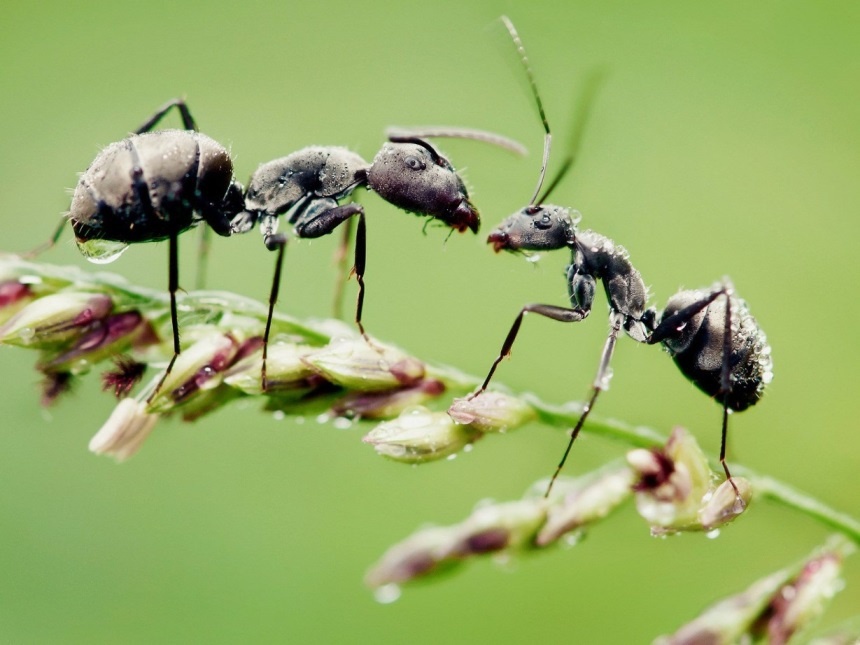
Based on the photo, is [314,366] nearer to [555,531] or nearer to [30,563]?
[555,531]

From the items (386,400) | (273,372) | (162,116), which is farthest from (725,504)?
(162,116)

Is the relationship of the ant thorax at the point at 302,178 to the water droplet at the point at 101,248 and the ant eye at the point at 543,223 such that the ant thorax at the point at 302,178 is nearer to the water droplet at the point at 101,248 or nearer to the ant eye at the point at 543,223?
the water droplet at the point at 101,248

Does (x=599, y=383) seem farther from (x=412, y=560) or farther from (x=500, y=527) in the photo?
(x=412, y=560)

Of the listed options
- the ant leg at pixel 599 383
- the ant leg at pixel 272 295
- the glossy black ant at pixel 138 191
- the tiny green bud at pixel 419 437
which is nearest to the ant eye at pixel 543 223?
the ant leg at pixel 599 383

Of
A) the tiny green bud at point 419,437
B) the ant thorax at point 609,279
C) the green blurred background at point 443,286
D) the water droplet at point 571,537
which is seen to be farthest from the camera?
the green blurred background at point 443,286

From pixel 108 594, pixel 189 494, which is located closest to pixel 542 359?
pixel 189 494

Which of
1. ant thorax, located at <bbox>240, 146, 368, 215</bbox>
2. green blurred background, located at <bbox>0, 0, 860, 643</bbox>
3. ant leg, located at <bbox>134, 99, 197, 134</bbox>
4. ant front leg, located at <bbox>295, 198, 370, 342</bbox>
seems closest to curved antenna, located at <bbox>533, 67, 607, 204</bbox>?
green blurred background, located at <bbox>0, 0, 860, 643</bbox>
